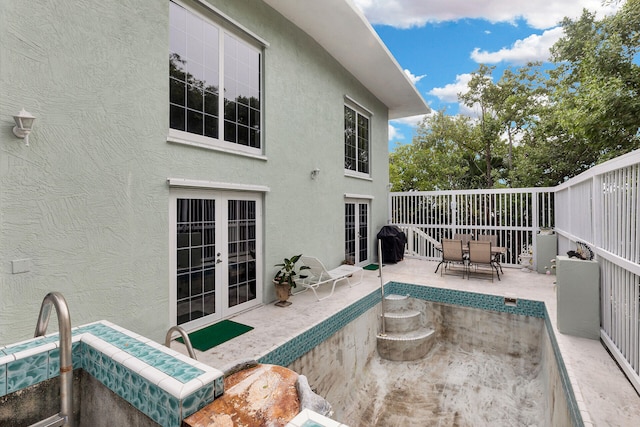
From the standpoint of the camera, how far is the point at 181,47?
14.7 ft

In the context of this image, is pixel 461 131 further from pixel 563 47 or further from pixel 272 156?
pixel 272 156

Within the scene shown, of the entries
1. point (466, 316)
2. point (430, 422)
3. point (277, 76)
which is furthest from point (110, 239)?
point (466, 316)

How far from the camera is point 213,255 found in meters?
4.88

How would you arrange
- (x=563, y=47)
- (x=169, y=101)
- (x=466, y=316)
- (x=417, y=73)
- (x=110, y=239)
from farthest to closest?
1. (x=417, y=73)
2. (x=563, y=47)
3. (x=466, y=316)
4. (x=169, y=101)
5. (x=110, y=239)

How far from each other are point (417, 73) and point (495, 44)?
44.6 ft

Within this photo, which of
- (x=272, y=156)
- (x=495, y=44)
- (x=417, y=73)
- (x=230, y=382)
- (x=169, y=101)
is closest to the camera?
(x=230, y=382)

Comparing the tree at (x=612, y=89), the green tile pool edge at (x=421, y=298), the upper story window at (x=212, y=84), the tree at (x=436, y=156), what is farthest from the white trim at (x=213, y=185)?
the tree at (x=436, y=156)

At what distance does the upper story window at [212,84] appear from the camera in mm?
4434

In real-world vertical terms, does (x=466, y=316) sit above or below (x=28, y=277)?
below

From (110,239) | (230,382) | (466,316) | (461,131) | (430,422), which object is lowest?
(430,422)

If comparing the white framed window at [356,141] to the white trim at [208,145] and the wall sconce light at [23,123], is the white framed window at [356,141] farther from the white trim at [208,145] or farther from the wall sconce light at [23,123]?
A: the wall sconce light at [23,123]

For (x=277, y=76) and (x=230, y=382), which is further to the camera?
(x=277, y=76)

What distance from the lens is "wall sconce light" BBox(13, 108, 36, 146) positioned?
9.21ft

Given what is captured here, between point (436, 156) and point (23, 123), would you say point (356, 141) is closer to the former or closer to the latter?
point (23, 123)
